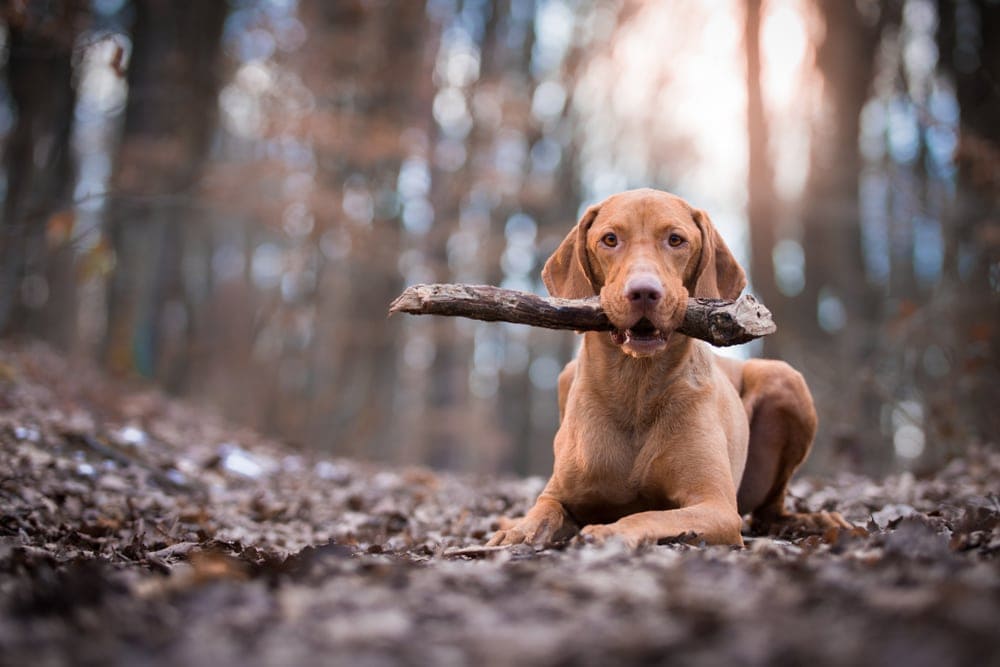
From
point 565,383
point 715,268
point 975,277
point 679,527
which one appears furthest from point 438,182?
point 679,527

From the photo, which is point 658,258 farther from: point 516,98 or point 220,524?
point 516,98

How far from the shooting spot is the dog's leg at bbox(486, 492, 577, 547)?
4340mm

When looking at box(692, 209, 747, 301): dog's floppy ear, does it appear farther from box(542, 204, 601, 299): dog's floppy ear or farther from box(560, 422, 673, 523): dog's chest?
box(560, 422, 673, 523): dog's chest

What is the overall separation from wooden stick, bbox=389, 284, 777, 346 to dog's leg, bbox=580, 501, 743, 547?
33.2 inches

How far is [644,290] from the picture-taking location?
409 cm

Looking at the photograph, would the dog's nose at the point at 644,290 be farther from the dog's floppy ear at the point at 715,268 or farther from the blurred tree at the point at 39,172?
the blurred tree at the point at 39,172

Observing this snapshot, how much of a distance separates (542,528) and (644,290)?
4.44 ft

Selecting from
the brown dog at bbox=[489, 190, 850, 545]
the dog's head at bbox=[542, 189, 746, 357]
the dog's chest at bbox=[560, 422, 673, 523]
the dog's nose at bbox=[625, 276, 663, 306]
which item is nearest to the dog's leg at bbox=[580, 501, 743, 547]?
the brown dog at bbox=[489, 190, 850, 545]

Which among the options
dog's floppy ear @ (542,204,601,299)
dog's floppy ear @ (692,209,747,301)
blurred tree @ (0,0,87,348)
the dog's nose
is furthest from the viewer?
blurred tree @ (0,0,87,348)

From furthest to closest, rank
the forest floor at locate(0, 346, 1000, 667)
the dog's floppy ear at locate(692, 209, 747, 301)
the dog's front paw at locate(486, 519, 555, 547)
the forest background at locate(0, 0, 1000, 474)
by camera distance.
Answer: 1. the forest background at locate(0, 0, 1000, 474)
2. the dog's floppy ear at locate(692, 209, 747, 301)
3. the dog's front paw at locate(486, 519, 555, 547)
4. the forest floor at locate(0, 346, 1000, 667)

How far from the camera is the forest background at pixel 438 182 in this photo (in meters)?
11.3

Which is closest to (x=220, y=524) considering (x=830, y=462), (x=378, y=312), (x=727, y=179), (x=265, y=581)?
(x=265, y=581)

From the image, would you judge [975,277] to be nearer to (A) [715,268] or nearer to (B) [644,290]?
(A) [715,268]

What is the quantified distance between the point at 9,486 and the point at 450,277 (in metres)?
12.7
